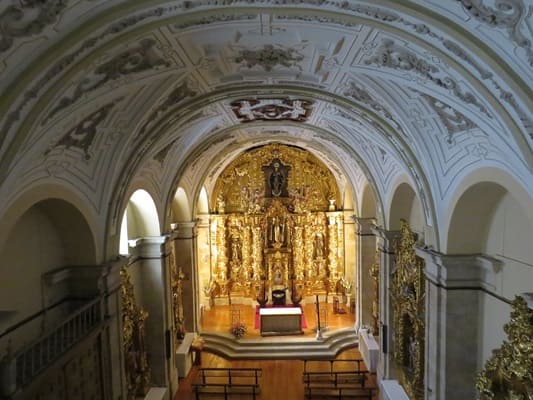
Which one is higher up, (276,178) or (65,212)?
(276,178)

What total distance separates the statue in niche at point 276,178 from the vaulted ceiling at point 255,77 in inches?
436

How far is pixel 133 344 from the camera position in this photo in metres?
11.9

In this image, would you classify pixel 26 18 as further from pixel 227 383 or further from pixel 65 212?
pixel 227 383

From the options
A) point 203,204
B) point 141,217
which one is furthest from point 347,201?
point 141,217

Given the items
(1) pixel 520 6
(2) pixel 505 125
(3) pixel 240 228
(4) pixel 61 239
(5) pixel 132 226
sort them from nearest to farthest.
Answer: (1) pixel 520 6 → (2) pixel 505 125 → (4) pixel 61 239 → (5) pixel 132 226 → (3) pixel 240 228

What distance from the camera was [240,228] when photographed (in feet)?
73.2

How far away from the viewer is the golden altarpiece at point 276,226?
72.4 feet

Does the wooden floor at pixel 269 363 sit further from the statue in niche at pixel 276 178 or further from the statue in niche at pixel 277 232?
the statue in niche at pixel 276 178

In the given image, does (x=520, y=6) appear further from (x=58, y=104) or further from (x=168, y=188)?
(x=168, y=188)

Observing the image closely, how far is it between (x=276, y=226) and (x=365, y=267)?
592cm

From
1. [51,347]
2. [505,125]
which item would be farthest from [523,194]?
[51,347]

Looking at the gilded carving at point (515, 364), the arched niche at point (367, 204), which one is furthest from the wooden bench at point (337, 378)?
the gilded carving at point (515, 364)

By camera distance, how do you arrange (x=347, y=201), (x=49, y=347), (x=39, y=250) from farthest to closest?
(x=347, y=201) < (x=39, y=250) < (x=49, y=347)

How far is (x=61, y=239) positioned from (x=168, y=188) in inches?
187
